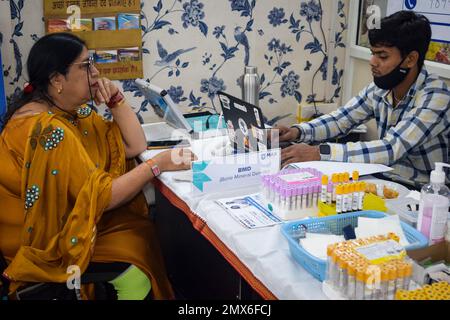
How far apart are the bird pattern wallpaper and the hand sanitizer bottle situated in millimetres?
1778

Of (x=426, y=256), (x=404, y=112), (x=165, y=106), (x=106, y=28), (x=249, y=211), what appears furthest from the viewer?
(x=106, y=28)

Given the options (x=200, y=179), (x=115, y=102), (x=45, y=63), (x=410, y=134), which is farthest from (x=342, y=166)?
(x=45, y=63)

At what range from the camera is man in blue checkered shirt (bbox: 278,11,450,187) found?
77.7 inches

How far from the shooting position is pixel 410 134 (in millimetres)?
1988

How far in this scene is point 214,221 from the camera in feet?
5.02

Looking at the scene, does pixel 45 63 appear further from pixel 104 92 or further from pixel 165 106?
pixel 165 106

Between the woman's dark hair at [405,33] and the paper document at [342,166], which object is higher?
the woman's dark hair at [405,33]

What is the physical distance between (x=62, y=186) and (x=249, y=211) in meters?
0.59

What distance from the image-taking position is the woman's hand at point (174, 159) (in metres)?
1.93

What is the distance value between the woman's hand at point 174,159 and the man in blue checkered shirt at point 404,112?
1.13 feet

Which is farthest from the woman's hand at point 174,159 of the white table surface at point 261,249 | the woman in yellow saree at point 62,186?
the white table surface at point 261,249

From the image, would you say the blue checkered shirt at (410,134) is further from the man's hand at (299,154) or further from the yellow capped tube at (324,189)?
the yellow capped tube at (324,189)

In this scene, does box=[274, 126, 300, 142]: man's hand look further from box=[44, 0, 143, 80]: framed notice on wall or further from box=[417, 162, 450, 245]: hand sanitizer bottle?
box=[417, 162, 450, 245]: hand sanitizer bottle

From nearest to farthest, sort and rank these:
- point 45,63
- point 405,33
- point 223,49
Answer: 1. point 45,63
2. point 405,33
3. point 223,49
